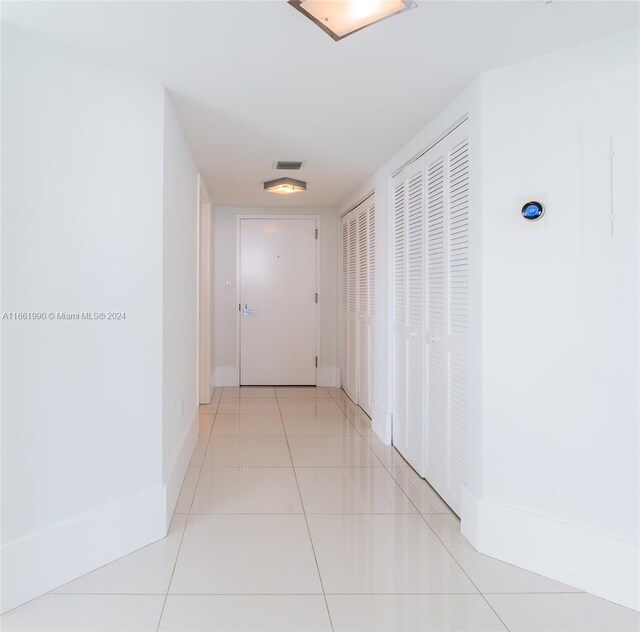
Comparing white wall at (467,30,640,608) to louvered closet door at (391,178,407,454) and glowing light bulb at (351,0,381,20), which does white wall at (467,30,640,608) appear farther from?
louvered closet door at (391,178,407,454)

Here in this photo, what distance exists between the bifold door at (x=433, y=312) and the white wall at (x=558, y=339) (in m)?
0.28

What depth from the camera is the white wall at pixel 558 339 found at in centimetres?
206

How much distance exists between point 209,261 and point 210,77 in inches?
118

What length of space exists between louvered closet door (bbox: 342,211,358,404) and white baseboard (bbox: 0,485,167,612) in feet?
10.8

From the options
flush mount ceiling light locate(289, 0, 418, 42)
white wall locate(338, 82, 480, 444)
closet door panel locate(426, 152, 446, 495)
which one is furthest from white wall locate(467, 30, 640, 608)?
white wall locate(338, 82, 480, 444)

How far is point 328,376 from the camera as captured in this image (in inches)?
259

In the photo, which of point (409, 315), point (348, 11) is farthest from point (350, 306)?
point (348, 11)

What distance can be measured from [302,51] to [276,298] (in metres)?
4.38

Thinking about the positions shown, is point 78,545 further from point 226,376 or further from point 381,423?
point 226,376

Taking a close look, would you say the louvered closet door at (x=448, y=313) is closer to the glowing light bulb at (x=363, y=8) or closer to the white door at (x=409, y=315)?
the white door at (x=409, y=315)

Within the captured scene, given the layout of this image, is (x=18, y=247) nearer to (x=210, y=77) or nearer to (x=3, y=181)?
(x=3, y=181)

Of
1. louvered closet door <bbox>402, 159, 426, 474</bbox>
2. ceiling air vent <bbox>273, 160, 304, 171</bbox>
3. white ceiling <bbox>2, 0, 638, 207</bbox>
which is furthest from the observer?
ceiling air vent <bbox>273, 160, 304, 171</bbox>

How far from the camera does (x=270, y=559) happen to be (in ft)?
7.60

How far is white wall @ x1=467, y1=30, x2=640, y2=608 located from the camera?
2.06m
